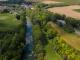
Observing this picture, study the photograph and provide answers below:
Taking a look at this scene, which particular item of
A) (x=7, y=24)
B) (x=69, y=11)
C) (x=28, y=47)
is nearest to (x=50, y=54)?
(x=28, y=47)

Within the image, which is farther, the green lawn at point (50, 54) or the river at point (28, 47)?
the river at point (28, 47)

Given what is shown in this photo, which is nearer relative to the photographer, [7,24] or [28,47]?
[28,47]

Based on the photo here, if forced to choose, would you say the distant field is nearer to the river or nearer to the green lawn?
the river

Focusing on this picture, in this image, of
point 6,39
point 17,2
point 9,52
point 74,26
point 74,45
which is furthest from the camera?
point 17,2

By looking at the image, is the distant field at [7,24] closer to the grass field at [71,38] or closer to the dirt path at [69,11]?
the grass field at [71,38]

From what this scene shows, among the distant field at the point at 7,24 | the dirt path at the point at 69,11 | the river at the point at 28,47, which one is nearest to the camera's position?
the river at the point at 28,47

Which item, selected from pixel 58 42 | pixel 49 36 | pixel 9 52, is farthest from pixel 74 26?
pixel 9 52

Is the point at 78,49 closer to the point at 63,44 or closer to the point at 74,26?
the point at 63,44

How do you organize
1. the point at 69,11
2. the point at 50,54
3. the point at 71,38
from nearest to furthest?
the point at 50,54
the point at 71,38
the point at 69,11

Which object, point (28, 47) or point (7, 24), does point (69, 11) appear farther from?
point (28, 47)

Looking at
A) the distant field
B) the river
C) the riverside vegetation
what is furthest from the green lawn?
the distant field

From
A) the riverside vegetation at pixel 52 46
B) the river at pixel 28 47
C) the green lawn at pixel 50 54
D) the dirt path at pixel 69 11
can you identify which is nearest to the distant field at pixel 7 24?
the river at pixel 28 47
